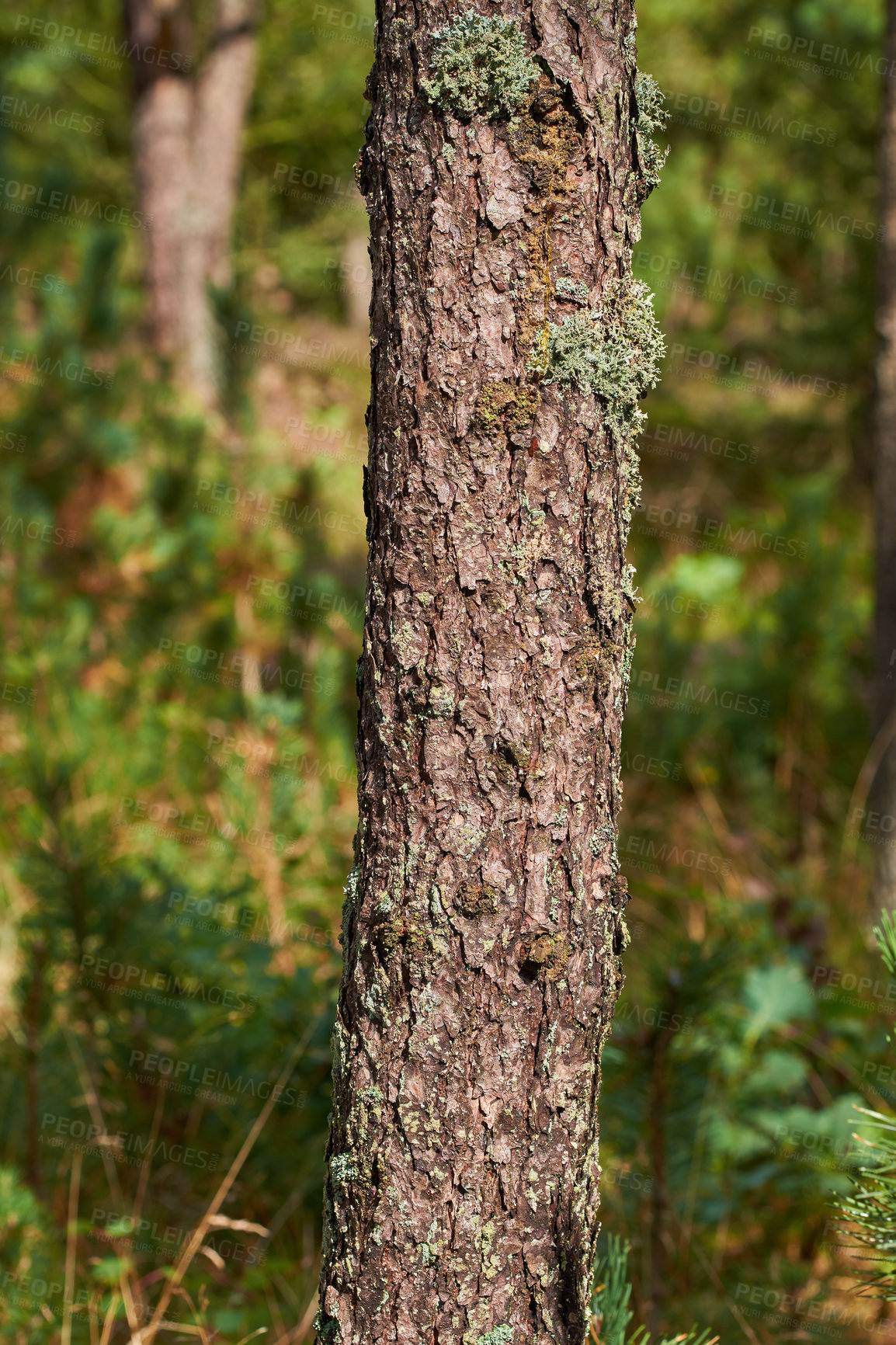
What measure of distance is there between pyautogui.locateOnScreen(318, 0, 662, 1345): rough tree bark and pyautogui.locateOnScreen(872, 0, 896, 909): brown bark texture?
1899 millimetres

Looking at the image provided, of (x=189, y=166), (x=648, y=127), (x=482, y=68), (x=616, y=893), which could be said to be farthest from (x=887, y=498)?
(x=189, y=166)

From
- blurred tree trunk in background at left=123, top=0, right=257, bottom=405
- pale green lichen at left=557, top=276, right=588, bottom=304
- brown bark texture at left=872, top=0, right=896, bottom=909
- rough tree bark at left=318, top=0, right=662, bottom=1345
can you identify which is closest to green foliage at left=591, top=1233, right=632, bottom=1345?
rough tree bark at left=318, top=0, right=662, bottom=1345

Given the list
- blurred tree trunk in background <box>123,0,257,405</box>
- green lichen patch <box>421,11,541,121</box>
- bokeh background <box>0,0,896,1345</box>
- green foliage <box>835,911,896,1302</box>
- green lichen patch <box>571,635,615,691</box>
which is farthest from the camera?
blurred tree trunk in background <box>123,0,257,405</box>

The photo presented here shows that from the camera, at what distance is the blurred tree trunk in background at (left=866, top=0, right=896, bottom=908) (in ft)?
9.28

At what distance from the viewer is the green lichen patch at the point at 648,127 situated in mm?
1198

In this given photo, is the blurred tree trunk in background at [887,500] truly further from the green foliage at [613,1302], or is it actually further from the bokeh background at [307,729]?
the green foliage at [613,1302]

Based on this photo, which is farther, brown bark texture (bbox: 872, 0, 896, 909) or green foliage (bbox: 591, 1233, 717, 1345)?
brown bark texture (bbox: 872, 0, 896, 909)

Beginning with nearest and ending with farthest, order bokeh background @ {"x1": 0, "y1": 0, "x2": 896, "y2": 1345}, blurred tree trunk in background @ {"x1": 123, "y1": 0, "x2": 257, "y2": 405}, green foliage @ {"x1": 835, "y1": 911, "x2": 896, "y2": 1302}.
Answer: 1. green foliage @ {"x1": 835, "y1": 911, "x2": 896, "y2": 1302}
2. bokeh background @ {"x1": 0, "y1": 0, "x2": 896, "y2": 1345}
3. blurred tree trunk in background @ {"x1": 123, "y1": 0, "x2": 257, "y2": 405}


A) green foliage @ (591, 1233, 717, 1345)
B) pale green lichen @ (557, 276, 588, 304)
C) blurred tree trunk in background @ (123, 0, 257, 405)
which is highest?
blurred tree trunk in background @ (123, 0, 257, 405)

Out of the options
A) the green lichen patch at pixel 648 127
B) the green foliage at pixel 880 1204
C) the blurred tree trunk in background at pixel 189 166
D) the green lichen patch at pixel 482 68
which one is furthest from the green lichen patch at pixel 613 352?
the blurred tree trunk in background at pixel 189 166

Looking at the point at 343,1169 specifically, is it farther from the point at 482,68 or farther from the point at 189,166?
the point at 189,166

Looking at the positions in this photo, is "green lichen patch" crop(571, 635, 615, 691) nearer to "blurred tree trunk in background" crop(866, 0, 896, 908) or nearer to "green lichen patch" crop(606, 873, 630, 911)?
"green lichen patch" crop(606, 873, 630, 911)

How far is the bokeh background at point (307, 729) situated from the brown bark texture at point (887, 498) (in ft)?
0.41

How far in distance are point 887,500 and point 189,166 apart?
4783 millimetres
